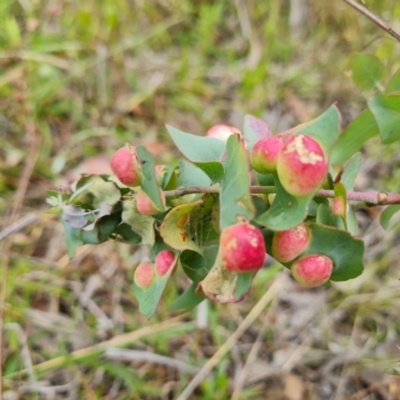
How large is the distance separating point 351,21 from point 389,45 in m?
0.39

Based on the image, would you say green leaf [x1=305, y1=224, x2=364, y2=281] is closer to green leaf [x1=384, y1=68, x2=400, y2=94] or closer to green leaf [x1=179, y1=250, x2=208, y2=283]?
green leaf [x1=179, y1=250, x2=208, y2=283]

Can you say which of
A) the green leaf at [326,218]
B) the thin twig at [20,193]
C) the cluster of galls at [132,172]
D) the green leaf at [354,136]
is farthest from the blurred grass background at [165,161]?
the cluster of galls at [132,172]

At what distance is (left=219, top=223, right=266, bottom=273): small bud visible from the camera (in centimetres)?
56

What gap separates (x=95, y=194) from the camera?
788 millimetres

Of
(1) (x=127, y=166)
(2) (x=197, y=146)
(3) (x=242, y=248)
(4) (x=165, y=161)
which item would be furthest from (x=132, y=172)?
(4) (x=165, y=161)

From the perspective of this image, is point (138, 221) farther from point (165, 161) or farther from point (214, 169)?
point (165, 161)

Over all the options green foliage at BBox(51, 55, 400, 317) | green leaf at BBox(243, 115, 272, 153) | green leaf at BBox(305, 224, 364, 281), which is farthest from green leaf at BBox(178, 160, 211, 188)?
green leaf at BBox(305, 224, 364, 281)

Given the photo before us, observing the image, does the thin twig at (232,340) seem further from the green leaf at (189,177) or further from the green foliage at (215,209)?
the green leaf at (189,177)

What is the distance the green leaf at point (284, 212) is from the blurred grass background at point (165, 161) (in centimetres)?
66

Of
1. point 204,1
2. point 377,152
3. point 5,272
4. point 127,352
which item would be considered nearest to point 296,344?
point 127,352

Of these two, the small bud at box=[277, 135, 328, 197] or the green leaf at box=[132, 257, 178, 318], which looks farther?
A: the green leaf at box=[132, 257, 178, 318]

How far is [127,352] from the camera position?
136 cm

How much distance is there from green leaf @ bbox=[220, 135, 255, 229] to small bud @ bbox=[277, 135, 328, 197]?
5cm

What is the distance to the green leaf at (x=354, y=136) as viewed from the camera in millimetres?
911
